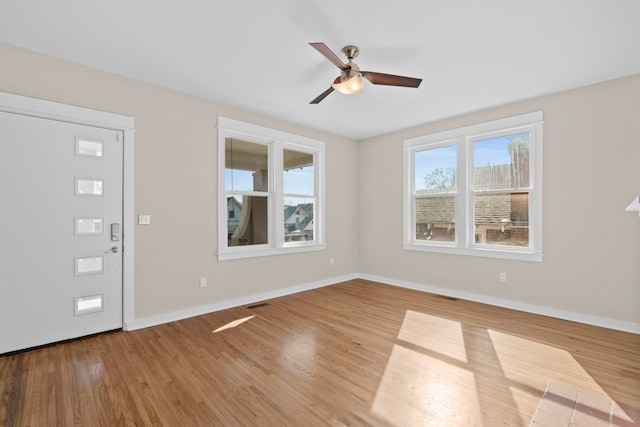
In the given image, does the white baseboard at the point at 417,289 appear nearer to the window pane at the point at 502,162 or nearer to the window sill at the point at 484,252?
the window sill at the point at 484,252

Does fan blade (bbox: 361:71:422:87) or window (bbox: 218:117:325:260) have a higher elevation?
fan blade (bbox: 361:71:422:87)

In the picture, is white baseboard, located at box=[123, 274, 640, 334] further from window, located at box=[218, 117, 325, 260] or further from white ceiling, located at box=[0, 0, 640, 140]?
white ceiling, located at box=[0, 0, 640, 140]

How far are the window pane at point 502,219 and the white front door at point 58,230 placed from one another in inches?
185

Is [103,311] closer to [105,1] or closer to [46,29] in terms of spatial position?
[46,29]

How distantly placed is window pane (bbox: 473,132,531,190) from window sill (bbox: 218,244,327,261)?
2798 mm

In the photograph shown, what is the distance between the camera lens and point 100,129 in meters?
3.07

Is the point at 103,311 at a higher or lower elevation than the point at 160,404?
higher

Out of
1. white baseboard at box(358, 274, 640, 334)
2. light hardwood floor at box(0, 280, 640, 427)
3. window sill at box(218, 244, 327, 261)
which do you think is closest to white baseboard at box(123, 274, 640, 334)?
white baseboard at box(358, 274, 640, 334)

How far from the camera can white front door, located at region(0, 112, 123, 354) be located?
2617 mm

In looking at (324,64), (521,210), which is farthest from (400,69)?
(521,210)

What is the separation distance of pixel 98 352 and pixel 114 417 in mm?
1119

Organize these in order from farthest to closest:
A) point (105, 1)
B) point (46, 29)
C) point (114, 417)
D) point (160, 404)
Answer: point (46, 29) < point (105, 1) < point (160, 404) < point (114, 417)

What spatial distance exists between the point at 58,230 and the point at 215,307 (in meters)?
1.89

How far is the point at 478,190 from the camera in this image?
4352mm
